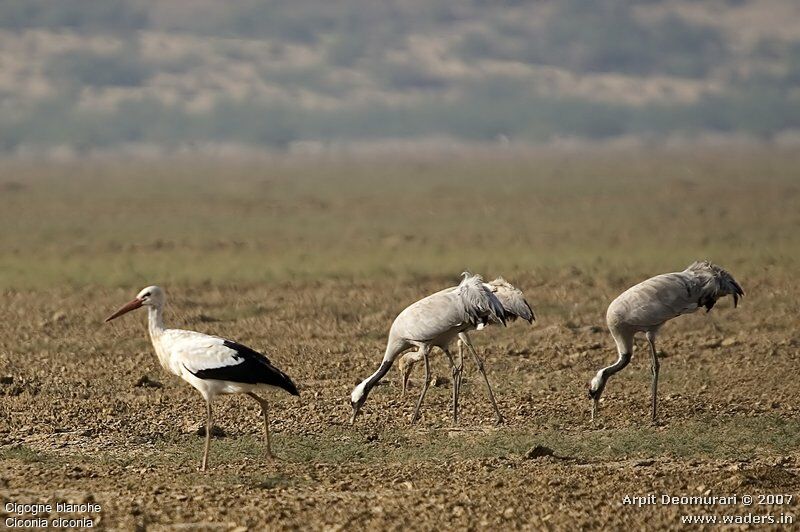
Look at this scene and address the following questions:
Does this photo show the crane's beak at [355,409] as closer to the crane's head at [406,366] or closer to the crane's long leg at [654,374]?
the crane's head at [406,366]

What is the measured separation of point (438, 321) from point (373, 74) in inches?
6332

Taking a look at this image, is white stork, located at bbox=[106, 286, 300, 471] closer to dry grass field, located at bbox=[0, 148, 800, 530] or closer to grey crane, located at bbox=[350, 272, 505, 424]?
dry grass field, located at bbox=[0, 148, 800, 530]

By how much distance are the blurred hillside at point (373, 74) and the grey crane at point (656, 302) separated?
123 metres

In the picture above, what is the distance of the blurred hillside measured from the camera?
147 meters

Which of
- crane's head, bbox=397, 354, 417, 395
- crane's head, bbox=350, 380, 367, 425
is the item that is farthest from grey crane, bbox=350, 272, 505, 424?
crane's head, bbox=397, 354, 417, 395

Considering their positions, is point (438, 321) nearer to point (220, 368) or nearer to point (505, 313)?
point (505, 313)

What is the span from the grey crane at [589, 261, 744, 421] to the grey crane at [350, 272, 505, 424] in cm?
148

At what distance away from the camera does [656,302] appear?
13.9 meters

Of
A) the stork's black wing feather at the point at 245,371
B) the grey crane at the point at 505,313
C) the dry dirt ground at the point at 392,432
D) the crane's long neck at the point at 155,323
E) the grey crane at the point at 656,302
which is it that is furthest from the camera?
the grey crane at the point at 656,302

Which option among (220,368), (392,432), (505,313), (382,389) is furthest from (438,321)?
(220,368)

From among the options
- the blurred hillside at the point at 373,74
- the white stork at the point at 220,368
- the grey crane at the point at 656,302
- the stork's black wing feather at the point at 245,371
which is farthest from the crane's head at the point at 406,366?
the blurred hillside at the point at 373,74

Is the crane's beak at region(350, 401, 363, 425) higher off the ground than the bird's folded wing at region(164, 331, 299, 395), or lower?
lower

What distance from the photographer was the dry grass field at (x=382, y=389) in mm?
9883

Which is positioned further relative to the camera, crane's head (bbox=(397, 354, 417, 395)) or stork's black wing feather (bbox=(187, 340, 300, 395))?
crane's head (bbox=(397, 354, 417, 395))
